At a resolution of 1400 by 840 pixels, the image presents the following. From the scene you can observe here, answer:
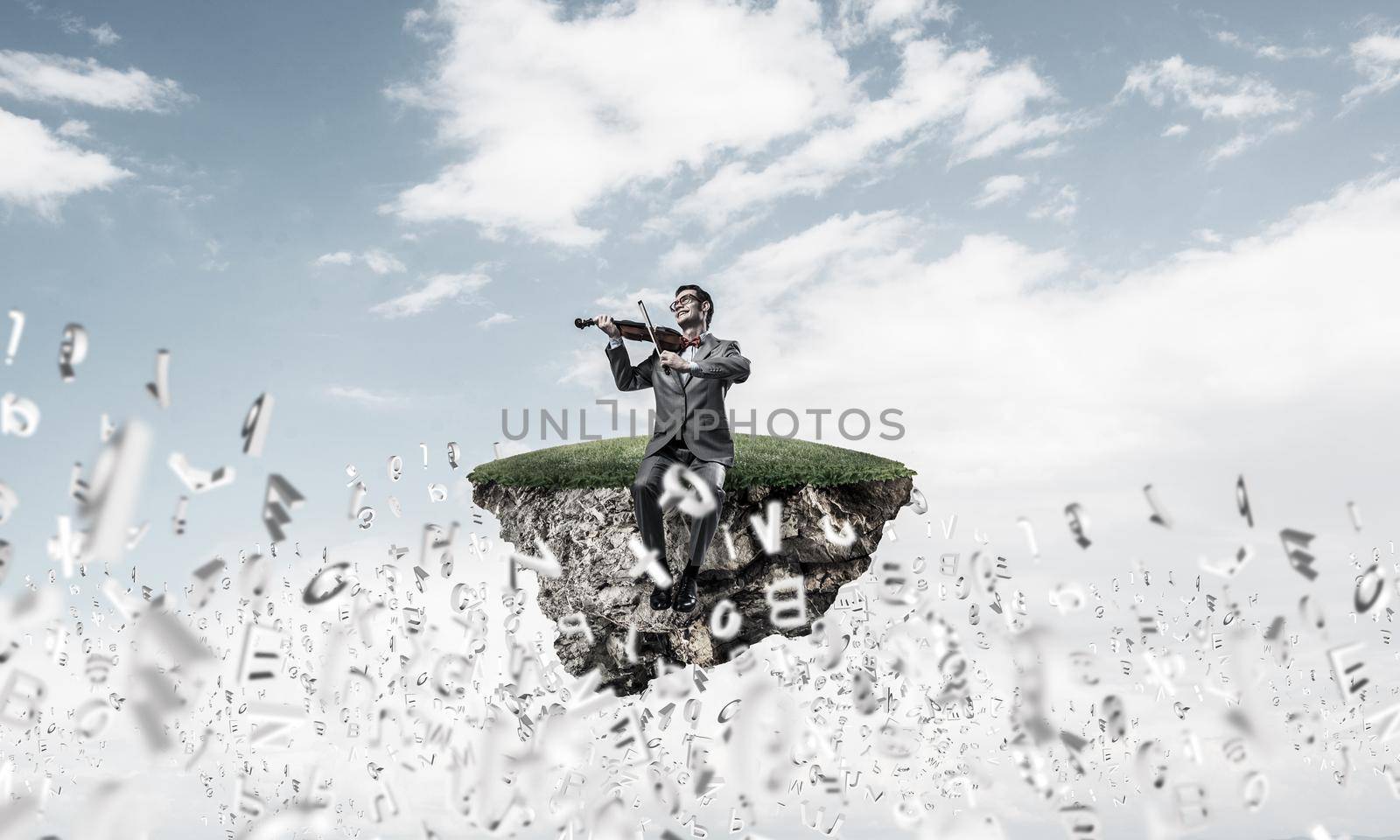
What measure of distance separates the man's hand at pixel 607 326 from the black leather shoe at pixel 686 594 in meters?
1.99

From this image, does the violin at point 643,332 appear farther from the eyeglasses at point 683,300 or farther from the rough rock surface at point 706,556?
the rough rock surface at point 706,556

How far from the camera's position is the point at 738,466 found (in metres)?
8.34

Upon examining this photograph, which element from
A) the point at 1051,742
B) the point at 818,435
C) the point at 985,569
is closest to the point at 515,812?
the point at 1051,742

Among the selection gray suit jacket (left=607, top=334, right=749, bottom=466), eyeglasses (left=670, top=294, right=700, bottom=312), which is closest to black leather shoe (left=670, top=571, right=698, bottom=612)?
gray suit jacket (left=607, top=334, right=749, bottom=466)

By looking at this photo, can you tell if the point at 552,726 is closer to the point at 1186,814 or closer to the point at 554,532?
the point at 554,532

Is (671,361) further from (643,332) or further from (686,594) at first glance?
(686,594)

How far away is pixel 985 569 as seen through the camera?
6.93 meters

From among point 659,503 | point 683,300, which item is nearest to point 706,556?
point 659,503

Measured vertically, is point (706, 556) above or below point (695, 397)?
below

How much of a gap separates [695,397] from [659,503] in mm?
915

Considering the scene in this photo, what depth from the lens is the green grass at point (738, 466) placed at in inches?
330

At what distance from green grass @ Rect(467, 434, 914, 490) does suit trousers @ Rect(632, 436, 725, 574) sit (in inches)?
27.3

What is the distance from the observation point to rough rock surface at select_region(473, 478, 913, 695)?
27.1 ft

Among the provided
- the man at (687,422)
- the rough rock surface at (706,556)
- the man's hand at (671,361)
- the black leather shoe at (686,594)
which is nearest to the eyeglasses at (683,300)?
the man at (687,422)
